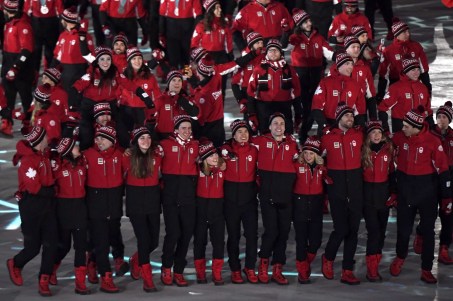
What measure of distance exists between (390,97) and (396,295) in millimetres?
3293

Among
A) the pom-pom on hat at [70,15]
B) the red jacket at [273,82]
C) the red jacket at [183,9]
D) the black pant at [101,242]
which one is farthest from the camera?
the red jacket at [183,9]

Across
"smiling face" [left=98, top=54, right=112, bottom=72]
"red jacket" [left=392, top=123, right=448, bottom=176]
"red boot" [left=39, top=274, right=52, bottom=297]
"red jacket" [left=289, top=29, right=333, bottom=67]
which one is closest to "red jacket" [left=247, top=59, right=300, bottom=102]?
"red jacket" [left=289, top=29, right=333, bottom=67]

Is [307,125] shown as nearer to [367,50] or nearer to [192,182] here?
[367,50]

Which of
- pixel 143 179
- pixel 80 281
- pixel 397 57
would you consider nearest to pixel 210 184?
pixel 143 179

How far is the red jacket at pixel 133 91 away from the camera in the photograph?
17156 millimetres

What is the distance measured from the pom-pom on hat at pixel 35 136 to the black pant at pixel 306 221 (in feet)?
9.22

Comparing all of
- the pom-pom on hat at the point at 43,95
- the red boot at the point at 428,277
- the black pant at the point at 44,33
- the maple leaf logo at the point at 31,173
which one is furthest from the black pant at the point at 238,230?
the black pant at the point at 44,33

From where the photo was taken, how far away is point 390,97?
16859mm

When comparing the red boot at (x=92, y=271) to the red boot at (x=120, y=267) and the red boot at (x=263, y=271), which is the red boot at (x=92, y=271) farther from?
the red boot at (x=263, y=271)

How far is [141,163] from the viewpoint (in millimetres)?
14406

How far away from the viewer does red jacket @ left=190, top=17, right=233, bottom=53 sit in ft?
64.0

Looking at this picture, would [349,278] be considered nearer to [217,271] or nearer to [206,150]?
[217,271]

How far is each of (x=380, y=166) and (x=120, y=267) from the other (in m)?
3.05

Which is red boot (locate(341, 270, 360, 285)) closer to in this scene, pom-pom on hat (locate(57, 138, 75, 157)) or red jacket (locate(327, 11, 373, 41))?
pom-pom on hat (locate(57, 138, 75, 157))
